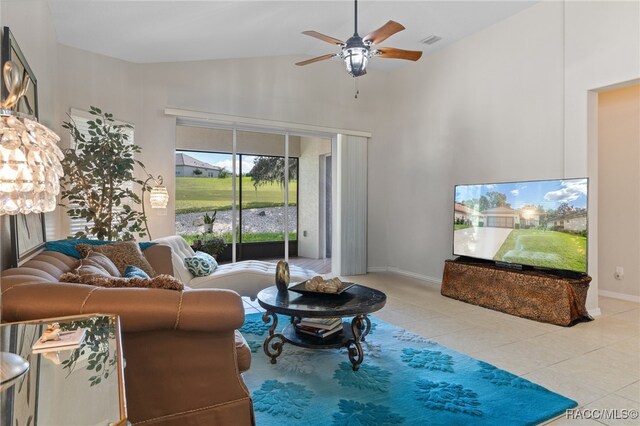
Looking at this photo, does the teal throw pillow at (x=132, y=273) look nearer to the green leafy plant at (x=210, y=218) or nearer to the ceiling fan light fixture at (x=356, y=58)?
the ceiling fan light fixture at (x=356, y=58)

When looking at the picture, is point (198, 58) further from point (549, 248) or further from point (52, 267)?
point (549, 248)

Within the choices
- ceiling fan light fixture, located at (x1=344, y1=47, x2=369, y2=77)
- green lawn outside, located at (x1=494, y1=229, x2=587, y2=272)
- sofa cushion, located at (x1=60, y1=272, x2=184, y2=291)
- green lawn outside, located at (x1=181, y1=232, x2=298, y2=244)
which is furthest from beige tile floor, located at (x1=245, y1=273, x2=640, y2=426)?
ceiling fan light fixture, located at (x1=344, y1=47, x2=369, y2=77)

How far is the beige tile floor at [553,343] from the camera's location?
2.38m

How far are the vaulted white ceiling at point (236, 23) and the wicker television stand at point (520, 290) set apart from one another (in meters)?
3.10

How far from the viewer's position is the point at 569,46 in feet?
13.2

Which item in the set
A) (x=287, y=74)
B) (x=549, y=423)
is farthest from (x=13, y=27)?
(x=287, y=74)

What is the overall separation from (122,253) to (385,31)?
263cm

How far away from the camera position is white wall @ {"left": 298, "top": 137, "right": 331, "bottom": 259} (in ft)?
20.2

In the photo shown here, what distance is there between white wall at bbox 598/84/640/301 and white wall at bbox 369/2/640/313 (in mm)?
1102

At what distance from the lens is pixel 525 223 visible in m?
4.13

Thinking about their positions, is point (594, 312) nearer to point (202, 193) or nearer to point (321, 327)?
point (321, 327)

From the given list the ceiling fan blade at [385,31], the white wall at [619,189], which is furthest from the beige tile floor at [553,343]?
the ceiling fan blade at [385,31]

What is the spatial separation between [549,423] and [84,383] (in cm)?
228
